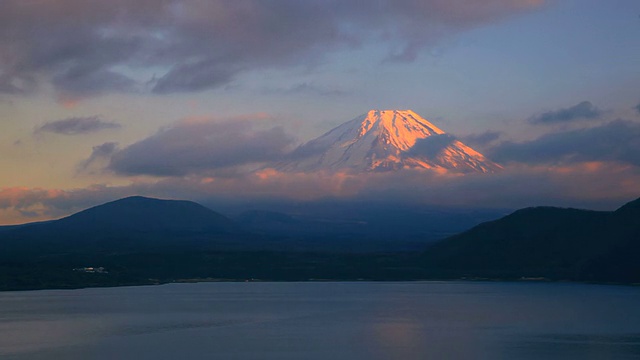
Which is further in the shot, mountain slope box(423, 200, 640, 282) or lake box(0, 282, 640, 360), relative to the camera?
mountain slope box(423, 200, 640, 282)

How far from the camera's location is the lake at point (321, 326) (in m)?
41.8

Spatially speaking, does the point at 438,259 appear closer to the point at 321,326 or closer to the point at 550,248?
the point at 550,248

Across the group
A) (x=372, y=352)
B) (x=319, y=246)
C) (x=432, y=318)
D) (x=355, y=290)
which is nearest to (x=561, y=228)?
(x=355, y=290)

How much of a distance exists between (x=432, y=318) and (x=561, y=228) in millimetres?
72795

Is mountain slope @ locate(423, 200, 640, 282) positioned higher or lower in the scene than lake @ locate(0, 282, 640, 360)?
higher

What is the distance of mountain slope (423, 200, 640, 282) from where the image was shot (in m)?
110

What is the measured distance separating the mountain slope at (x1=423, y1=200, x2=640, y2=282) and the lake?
26.4 meters

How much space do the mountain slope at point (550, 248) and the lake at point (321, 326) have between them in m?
26.4

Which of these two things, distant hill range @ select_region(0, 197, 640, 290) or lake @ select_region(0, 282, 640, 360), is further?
distant hill range @ select_region(0, 197, 640, 290)

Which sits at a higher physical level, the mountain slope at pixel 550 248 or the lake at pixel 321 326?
the mountain slope at pixel 550 248

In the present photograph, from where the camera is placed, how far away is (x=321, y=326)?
5397cm

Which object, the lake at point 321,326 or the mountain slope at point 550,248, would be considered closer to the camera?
the lake at point 321,326

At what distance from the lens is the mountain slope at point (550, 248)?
110m

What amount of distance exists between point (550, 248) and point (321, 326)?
7708 cm
